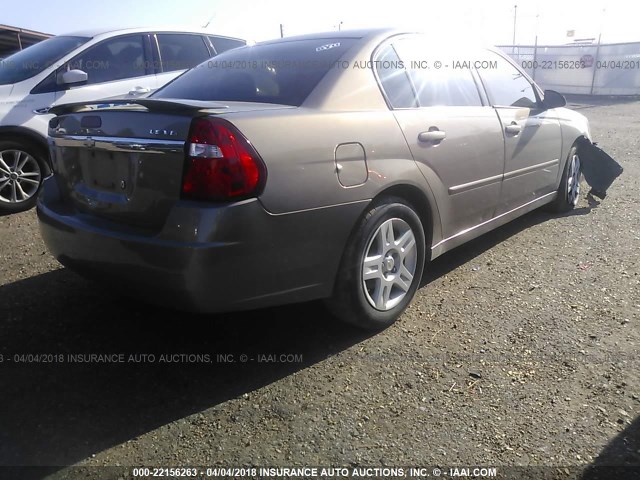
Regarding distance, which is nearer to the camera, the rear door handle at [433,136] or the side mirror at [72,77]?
the rear door handle at [433,136]

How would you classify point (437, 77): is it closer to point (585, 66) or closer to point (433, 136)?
point (433, 136)

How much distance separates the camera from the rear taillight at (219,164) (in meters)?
2.33

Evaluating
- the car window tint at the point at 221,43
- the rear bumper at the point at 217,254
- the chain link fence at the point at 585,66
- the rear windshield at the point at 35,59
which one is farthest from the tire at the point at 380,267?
the chain link fence at the point at 585,66

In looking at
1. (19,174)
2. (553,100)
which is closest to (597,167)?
(553,100)

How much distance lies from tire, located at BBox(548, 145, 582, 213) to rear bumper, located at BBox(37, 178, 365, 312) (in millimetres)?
3158

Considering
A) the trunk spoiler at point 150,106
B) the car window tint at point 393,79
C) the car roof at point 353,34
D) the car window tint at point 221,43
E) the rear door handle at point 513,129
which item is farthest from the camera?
the car window tint at point 221,43

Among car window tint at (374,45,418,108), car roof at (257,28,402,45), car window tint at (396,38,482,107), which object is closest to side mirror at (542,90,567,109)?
car window tint at (396,38,482,107)

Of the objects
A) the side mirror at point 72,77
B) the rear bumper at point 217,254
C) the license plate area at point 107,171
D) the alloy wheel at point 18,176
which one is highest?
the side mirror at point 72,77

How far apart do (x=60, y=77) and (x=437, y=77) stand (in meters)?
3.73

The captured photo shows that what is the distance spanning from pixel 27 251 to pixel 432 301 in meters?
3.02

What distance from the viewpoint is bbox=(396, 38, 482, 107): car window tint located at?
338 centimetres

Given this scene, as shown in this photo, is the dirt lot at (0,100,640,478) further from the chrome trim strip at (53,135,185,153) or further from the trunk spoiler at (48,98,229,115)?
the trunk spoiler at (48,98,229,115)

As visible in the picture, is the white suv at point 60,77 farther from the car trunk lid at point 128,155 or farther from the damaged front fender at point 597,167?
the damaged front fender at point 597,167

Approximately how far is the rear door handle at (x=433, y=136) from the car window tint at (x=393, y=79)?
0.18m
